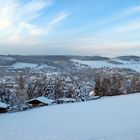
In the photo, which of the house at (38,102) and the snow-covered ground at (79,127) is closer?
the snow-covered ground at (79,127)

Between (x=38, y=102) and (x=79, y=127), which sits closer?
(x=79, y=127)

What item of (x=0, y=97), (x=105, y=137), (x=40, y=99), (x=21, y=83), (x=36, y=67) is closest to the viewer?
(x=105, y=137)

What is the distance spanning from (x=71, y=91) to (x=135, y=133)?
54.6 m

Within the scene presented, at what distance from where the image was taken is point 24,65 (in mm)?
198625

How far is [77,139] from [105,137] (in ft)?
5.95

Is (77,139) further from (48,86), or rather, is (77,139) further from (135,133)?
(48,86)

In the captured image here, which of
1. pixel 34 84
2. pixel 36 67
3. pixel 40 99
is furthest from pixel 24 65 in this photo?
pixel 40 99

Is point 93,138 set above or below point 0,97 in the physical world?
above

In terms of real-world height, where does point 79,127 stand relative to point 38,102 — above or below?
above

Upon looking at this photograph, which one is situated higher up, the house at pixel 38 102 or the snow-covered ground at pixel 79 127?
the snow-covered ground at pixel 79 127

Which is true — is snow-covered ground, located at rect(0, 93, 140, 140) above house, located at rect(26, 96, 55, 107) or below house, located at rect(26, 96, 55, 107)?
above

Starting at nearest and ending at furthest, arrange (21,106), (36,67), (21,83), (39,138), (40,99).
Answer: (39,138), (21,106), (40,99), (21,83), (36,67)

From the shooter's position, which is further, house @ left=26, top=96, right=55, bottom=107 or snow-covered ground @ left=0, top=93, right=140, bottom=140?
house @ left=26, top=96, right=55, bottom=107

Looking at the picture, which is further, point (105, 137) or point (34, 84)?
point (34, 84)
